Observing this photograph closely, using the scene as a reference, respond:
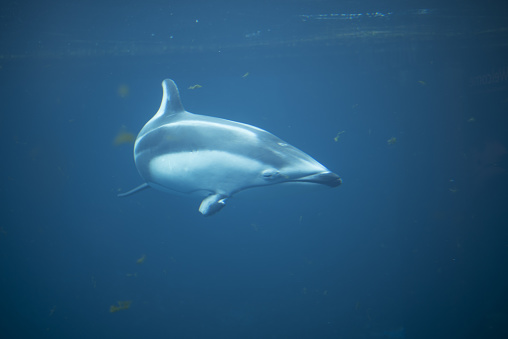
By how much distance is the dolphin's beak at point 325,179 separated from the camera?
153 inches

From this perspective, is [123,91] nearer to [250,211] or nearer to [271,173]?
[250,211]

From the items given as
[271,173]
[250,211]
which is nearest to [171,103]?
[271,173]

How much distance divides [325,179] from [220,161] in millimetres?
1543

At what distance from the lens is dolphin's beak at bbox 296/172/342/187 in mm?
3889

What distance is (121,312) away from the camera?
1238 centimetres

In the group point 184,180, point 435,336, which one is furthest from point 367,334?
point 184,180

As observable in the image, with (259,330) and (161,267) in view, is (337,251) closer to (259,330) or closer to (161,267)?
(259,330)

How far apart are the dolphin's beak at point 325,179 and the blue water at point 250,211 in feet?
25.3

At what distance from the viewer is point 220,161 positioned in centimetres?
430

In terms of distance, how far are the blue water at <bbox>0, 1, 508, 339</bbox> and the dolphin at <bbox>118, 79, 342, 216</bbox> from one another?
598 centimetres

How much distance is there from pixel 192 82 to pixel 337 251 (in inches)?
636

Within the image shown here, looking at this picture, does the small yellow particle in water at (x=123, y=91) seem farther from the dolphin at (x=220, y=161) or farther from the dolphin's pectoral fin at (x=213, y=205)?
the dolphin's pectoral fin at (x=213, y=205)

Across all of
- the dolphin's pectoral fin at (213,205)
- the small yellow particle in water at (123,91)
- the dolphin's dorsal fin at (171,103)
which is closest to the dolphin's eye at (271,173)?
the dolphin's pectoral fin at (213,205)

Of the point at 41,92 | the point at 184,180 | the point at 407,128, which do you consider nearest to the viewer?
the point at 184,180
